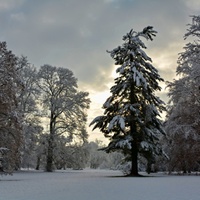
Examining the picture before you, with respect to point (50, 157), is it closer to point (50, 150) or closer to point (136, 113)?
point (50, 150)

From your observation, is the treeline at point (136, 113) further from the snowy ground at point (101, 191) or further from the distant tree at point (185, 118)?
the snowy ground at point (101, 191)

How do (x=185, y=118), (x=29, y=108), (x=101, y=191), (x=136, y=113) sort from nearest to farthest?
(x=101, y=191)
(x=136, y=113)
(x=185, y=118)
(x=29, y=108)

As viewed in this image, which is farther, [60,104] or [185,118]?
[60,104]

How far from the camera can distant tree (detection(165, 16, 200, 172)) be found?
23191 mm

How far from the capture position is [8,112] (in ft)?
65.3

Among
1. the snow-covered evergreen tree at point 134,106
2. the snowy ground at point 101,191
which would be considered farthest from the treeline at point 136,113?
the snowy ground at point 101,191

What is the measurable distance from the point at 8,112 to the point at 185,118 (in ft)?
48.7

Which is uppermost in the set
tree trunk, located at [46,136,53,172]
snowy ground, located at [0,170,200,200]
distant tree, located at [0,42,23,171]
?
distant tree, located at [0,42,23,171]

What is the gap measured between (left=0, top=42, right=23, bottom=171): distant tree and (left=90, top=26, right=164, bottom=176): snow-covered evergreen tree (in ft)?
21.5

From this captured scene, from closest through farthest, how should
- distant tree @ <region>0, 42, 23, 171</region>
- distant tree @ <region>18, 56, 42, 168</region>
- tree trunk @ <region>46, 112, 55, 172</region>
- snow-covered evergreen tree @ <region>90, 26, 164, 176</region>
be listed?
distant tree @ <region>0, 42, 23, 171</region>
snow-covered evergreen tree @ <region>90, 26, 164, 176</region>
distant tree @ <region>18, 56, 42, 168</region>
tree trunk @ <region>46, 112, 55, 172</region>

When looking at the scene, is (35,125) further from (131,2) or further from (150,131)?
(131,2)

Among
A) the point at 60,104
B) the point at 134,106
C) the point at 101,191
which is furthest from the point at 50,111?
the point at 101,191

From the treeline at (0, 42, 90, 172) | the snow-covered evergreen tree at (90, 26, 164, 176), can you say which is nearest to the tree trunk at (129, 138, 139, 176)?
the snow-covered evergreen tree at (90, 26, 164, 176)

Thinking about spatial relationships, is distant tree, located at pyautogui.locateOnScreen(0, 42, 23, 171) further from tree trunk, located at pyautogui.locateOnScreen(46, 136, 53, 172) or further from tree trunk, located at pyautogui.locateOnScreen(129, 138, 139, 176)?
tree trunk, located at pyautogui.locateOnScreen(46, 136, 53, 172)
